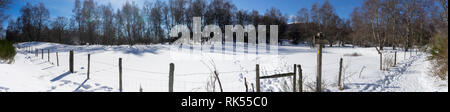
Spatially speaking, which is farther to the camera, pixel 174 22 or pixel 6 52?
pixel 174 22

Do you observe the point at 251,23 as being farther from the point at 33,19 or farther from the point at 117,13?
the point at 33,19

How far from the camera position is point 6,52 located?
8328mm

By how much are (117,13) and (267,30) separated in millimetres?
28003

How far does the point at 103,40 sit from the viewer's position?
106ft

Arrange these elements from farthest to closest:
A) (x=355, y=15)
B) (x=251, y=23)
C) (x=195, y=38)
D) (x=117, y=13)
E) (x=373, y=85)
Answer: (x=251, y=23) < (x=117, y=13) < (x=195, y=38) < (x=355, y=15) < (x=373, y=85)

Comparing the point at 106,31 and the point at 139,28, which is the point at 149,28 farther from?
the point at 106,31

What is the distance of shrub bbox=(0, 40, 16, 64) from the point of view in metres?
7.99

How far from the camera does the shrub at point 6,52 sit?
7989mm

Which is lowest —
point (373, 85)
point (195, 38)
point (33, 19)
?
point (373, 85)

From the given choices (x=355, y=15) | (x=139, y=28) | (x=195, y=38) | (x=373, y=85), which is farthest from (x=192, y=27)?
(x=373, y=85)
